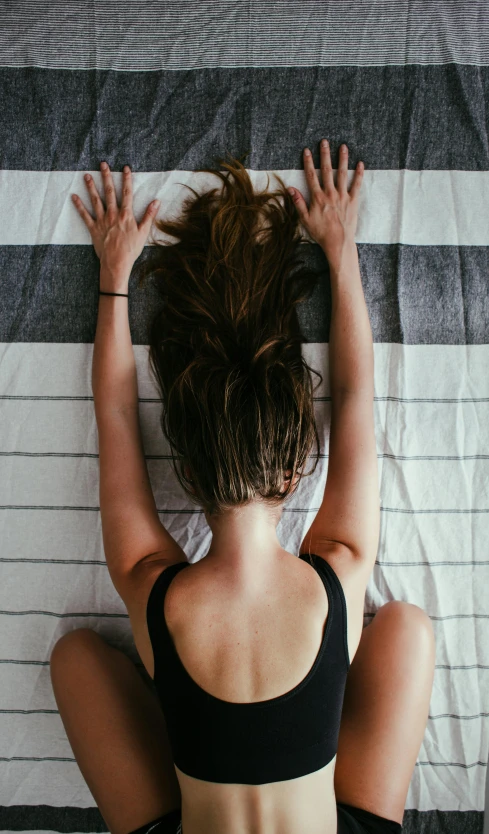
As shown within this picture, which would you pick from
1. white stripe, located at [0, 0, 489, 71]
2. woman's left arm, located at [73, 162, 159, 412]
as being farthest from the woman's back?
white stripe, located at [0, 0, 489, 71]

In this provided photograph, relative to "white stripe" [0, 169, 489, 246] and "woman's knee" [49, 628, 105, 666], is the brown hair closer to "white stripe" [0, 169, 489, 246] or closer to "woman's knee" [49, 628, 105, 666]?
"white stripe" [0, 169, 489, 246]

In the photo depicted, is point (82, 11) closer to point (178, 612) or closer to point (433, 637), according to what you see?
point (178, 612)

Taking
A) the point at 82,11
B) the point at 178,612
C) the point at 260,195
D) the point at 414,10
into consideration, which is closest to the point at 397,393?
the point at 260,195

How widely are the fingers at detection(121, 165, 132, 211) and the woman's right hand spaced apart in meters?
0.37

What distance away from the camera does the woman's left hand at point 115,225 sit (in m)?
1.15

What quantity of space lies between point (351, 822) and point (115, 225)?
1.30m

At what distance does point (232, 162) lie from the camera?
3.81ft

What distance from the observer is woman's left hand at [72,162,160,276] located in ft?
3.77

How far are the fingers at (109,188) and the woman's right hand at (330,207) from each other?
41 centimetres

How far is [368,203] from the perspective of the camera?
117 cm

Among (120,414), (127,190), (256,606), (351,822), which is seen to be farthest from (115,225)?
(351,822)

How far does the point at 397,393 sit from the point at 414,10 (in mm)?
864

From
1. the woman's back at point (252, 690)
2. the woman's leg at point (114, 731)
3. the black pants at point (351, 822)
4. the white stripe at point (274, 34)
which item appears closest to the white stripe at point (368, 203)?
the white stripe at point (274, 34)

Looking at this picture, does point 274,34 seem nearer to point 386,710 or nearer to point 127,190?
point 127,190
